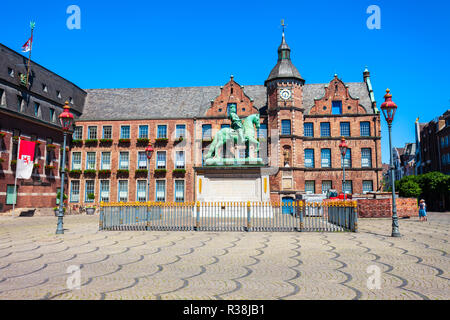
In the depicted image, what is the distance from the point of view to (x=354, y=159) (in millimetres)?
43406

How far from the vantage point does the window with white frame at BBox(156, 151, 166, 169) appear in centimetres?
4403

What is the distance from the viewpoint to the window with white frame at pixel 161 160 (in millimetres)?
44031

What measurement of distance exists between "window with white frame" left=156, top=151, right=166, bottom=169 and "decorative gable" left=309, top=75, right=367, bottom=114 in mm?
20141

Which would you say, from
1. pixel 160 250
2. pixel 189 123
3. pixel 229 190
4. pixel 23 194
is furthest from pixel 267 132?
pixel 160 250

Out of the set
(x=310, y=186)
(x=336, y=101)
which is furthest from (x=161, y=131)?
(x=336, y=101)

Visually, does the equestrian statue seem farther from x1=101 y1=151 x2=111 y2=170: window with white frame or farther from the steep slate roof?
x1=101 y1=151 x2=111 y2=170: window with white frame

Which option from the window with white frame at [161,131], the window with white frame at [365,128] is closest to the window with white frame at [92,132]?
the window with white frame at [161,131]

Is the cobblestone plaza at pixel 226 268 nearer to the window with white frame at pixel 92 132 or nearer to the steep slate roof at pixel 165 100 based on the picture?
the steep slate roof at pixel 165 100

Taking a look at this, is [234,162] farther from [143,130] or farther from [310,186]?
[143,130]

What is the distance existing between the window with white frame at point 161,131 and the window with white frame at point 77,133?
34.5 ft

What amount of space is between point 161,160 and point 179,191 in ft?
15.8

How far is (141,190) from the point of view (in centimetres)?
4344

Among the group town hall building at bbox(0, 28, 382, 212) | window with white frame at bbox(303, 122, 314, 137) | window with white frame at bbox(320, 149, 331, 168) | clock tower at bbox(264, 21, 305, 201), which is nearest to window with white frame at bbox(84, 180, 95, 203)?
town hall building at bbox(0, 28, 382, 212)

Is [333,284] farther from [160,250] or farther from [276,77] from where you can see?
[276,77]
